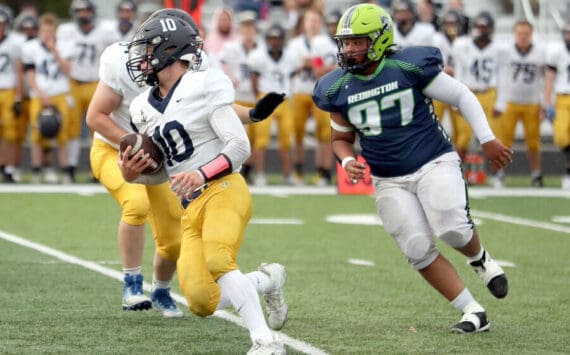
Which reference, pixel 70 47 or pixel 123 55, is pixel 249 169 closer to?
pixel 70 47

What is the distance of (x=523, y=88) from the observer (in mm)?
14484

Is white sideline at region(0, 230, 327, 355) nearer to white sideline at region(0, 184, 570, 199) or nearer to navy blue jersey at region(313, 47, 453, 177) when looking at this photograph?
navy blue jersey at region(313, 47, 453, 177)

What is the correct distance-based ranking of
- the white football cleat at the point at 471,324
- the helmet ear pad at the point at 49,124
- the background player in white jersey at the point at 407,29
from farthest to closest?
the background player in white jersey at the point at 407,29 < the helmet ear pad at the point at 49,124 < the white football cleat at the point at 471,324

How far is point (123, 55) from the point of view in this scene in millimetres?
6367

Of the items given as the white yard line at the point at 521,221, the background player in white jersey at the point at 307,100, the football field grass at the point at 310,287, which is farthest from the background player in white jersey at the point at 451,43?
the white yard line at the point at 521,221

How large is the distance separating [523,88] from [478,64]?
1.90 ft

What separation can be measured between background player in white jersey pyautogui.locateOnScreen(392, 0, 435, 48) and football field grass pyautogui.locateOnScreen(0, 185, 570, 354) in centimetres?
233

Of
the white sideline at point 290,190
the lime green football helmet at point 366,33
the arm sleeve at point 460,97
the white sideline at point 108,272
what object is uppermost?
the lime green football helmet at point 366,33

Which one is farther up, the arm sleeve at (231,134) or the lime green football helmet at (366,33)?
the lime green football helmet at (366,33)

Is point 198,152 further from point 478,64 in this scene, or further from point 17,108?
point 478,64

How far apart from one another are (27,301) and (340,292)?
1.74 m

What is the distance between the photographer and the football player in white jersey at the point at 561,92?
1391 cm

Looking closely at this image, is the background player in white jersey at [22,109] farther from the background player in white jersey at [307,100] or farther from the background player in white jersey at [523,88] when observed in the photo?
the background player in white jersey at [523,88]

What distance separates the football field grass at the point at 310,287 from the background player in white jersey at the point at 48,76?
6.75 feet
